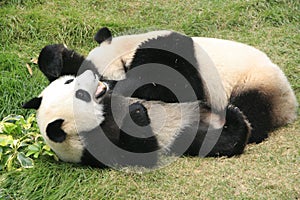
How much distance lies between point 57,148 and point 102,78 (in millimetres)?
826

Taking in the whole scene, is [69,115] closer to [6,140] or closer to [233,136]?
[6,140]

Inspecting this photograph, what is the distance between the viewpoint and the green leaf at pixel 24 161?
388 centimetres

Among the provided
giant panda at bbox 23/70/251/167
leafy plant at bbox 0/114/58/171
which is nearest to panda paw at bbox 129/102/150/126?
giant panda at bbox 23/70/251/167

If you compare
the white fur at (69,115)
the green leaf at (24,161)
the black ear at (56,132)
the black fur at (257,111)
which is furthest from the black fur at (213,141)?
the green leaf at (24,161)

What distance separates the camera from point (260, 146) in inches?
157

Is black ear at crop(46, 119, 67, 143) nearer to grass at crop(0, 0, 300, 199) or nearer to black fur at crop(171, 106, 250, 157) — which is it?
grass at crop(0, 0, 300, 199)

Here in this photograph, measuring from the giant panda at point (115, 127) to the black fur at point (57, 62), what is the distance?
0.14m

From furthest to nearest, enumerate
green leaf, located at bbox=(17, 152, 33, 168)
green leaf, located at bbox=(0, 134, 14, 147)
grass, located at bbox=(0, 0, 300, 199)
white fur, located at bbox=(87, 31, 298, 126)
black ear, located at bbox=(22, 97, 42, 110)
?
white fur, located at bbox=(87, 31, 298, 126) < green leaf, located at bbox=(0, 134, 14, 147) < green leaf, located at bbox=(17, 152, 33, 168) < black ear, located at bbox=(22, 97, 42, 110) < grass, located at bbox=(0, 0, 300, 199)

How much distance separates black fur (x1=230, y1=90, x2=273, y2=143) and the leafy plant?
160cm

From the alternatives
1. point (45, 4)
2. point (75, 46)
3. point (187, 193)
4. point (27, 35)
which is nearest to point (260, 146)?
point (187, 193)

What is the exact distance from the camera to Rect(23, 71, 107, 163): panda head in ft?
11.8

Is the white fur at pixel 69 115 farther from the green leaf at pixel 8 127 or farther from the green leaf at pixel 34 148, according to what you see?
the green leaf at pixel 8 127

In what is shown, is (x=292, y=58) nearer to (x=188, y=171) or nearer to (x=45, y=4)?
(x=188, y=171)

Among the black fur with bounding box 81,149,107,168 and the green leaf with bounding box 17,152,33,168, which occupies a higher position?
the black fur with bounding box 81,149,107,168
